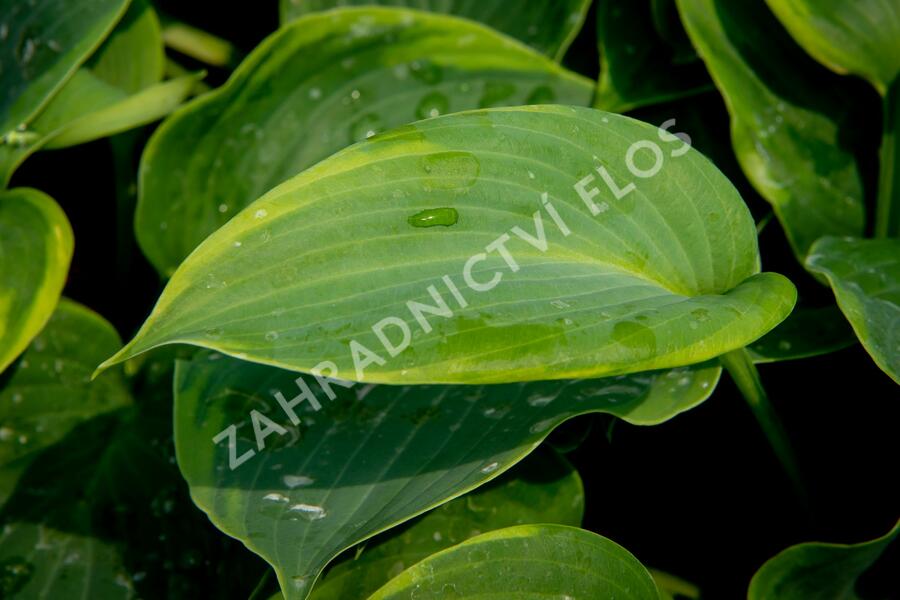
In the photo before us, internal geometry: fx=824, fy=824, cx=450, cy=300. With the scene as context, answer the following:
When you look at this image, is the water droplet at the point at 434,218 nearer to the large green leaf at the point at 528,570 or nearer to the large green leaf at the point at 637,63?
the large green leaf at the point at 528,570

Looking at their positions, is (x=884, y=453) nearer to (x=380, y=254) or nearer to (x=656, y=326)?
(x=656, y=326)

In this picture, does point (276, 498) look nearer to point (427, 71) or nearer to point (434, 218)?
point (434, 218)

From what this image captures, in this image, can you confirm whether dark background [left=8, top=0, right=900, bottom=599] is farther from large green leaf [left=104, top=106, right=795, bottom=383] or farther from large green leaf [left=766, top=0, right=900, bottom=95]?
large green leaf [left=104, top=106, right=795, bottom=383]

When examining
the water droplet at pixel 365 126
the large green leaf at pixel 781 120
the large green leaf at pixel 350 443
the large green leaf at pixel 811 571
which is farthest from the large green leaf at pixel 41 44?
the large green leaf at pixel 811 571

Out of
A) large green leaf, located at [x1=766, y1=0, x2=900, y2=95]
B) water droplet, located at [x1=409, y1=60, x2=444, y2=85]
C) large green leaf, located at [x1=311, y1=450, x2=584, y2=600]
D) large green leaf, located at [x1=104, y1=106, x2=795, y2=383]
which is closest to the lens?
large green leaf, located at [x1=104, y1=106, x2=795, y2=383]

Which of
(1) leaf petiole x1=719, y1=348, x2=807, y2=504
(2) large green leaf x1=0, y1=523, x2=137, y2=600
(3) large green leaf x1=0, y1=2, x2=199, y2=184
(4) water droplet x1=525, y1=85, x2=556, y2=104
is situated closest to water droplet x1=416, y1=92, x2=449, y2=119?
(4) water droplet x1=525, y1=85, x2=556, y2=104
